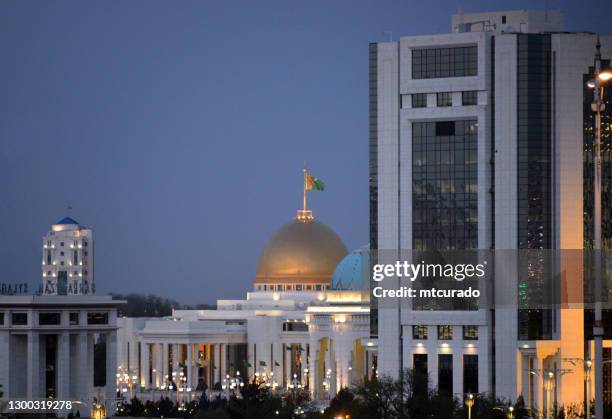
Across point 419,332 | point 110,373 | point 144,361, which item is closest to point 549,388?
point 419,332

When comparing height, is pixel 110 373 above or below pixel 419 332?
below

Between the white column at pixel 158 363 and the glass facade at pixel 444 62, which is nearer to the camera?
the glass facade at pixel 444 62

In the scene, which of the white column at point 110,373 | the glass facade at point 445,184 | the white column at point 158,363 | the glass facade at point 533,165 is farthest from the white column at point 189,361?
the glass facade at point 533,165

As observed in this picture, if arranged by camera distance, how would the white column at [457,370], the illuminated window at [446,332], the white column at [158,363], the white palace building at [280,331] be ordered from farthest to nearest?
the white column at [158,363] → the white palace building at [280,331] → the illuminated window at [446,332] → the white column at [457,370]

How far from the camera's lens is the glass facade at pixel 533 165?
4550 inches

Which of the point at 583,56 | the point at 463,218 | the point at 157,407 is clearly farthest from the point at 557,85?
the point at 157,407

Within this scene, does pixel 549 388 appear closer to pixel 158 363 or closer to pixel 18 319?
pixel 18 319

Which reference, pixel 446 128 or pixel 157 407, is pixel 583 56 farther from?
pixel 157 407

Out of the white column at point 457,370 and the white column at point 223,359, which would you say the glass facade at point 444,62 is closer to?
the white column at point 457,370

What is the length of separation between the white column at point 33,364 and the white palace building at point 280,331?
22963 mm

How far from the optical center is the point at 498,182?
4592 inches

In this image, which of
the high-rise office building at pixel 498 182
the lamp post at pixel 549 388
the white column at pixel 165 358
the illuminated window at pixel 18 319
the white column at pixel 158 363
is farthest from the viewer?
the white column at pixel 165 358

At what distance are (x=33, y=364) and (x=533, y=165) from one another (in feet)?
138

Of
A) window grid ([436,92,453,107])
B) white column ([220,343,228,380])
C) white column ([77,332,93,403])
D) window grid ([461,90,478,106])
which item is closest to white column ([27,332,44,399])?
white column ([77,332,93,403])
